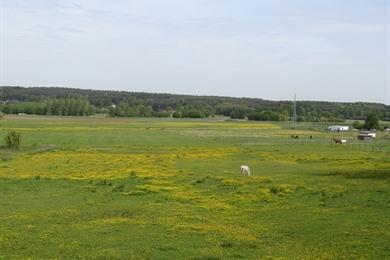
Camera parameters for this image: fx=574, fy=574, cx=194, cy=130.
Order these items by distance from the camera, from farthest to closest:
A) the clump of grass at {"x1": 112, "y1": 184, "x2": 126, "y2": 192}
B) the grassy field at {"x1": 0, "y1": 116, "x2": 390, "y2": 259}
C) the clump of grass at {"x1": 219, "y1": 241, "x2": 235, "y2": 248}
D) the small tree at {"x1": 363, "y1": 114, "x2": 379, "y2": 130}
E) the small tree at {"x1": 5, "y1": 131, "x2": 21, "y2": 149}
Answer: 1. the small tree at {"x1": 363, "y1": 114, "x2": 379, "y2": 130}
2. the small tree at {"x1": 5, "y1": 131, "x2": 21, "y2": 149}
3. the clump of grass at {"x1": 112, "y1": 184, "x2": 126, "y2": 192}
4. the clump of grass at {"x1": 219, "y1": 241, "x2": 235, "y2": 248}
5. the grassy field at {"x1": 0, "y1": 116, "x2": 390, "y2": 259}

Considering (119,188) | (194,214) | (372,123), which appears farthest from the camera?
(372,123)

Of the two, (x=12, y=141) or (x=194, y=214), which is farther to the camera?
(x=12, y=141)

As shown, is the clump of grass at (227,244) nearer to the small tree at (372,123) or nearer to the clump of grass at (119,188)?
the clump of grass at (119,188)

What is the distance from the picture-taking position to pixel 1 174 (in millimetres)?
41156

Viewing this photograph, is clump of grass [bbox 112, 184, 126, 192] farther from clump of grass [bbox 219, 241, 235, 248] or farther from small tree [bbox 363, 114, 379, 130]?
small tree [bbox 363, 114, 379, 130]

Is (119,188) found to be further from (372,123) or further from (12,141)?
(372,123)

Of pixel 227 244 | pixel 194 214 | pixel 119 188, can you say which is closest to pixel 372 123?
pixel 119 188

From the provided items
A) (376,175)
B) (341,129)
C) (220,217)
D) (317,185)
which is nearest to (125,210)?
(220,217)

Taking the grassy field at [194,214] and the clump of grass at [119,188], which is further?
the clump of grass at [119,188]

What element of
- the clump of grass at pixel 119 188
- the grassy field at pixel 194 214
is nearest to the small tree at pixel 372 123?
the grassy field at pixel 194 214

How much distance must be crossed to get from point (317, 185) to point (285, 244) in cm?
1685

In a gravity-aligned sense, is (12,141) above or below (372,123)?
below

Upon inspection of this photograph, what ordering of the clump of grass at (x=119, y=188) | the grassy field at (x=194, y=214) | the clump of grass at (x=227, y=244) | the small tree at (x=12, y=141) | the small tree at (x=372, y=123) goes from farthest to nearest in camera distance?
the small tree at (x=372, y=123), the small tree at (x=12, y=141), the clump of grass at (x=119, y=188), the clump of grass at (x=227, y=244), the grassy field at (x=194, y=214)

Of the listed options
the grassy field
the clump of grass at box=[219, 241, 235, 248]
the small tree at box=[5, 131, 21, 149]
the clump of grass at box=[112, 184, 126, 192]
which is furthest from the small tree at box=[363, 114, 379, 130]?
the clump of grass at box=[219, 241, 235, 248]
